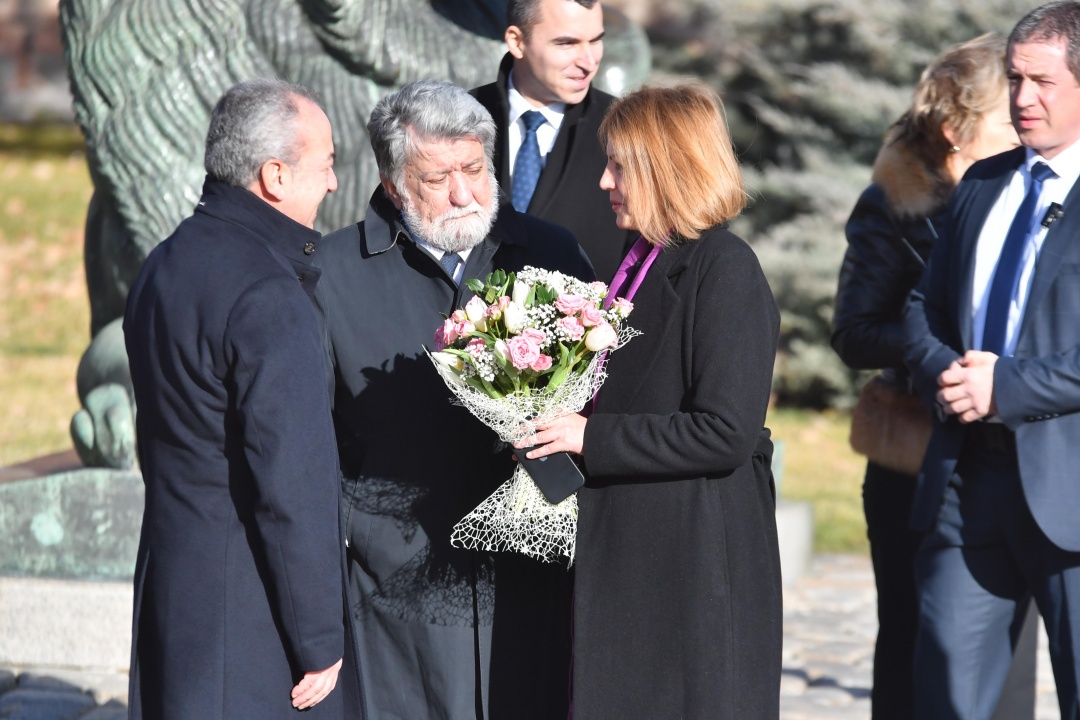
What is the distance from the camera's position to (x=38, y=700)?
500 cm

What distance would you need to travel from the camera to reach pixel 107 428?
5855mm

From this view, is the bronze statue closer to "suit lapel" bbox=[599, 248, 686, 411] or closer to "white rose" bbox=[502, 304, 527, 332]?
"suit lapel" bbox=[599, 248, 686, 411]

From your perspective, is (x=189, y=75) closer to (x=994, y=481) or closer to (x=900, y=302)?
(x=900, y=302)

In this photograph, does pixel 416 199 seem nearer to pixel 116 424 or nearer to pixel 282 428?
pixel 282 428

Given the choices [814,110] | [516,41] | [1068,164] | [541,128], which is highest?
[814,110]

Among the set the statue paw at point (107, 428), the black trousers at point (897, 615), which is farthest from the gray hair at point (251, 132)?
→ the statue paw at point (107, 428)

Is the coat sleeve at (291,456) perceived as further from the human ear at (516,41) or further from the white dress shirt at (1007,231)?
the human ear at (516,41)

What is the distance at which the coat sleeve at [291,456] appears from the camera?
9.13 feet

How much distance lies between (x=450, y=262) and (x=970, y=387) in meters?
1.31

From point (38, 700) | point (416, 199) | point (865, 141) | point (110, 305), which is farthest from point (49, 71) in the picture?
point (416, 199)

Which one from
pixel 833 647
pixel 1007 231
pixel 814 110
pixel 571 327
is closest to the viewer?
pixel 571 327

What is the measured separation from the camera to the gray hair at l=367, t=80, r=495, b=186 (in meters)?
3.34

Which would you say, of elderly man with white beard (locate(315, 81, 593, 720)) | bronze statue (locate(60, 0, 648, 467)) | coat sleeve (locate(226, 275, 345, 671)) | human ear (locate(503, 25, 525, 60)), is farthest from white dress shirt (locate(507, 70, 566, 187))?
coat sleeve (locate(226, 275, 345, 671))

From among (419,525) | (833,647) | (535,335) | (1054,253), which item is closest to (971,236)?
(1054,253)
